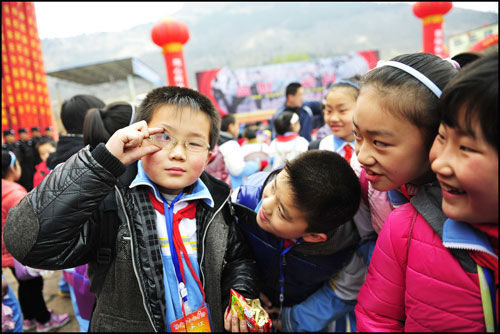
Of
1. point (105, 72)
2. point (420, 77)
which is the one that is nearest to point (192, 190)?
point (420, 77)

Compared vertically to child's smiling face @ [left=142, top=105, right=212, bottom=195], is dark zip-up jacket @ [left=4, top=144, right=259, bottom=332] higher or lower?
lower

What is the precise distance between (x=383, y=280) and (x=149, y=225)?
810 millimetres

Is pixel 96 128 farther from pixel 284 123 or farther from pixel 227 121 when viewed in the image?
pixel 227 121

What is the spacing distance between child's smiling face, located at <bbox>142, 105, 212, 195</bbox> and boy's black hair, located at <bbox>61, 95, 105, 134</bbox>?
1294mm

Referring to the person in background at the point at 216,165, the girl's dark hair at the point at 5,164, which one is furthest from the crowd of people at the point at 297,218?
the girl's dark hair at the point at 5,164

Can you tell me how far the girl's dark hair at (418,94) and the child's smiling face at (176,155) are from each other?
68 centimetres

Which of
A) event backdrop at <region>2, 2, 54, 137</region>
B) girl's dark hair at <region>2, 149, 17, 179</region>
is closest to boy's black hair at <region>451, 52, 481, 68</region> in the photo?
girl's dark hair at <region>2, 149, 17, 179</region>

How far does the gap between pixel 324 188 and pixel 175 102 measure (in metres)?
0.68

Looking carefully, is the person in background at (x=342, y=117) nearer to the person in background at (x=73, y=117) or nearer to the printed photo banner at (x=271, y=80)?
the person in background at (x=73, y=117)

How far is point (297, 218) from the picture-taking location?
1.20 m

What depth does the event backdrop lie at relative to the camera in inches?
336

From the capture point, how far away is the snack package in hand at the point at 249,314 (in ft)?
3.53

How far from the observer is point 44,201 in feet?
3.03

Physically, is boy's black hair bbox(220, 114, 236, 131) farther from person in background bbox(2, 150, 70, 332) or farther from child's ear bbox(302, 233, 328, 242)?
child's ear bbox(302, 233, 328, 242)
